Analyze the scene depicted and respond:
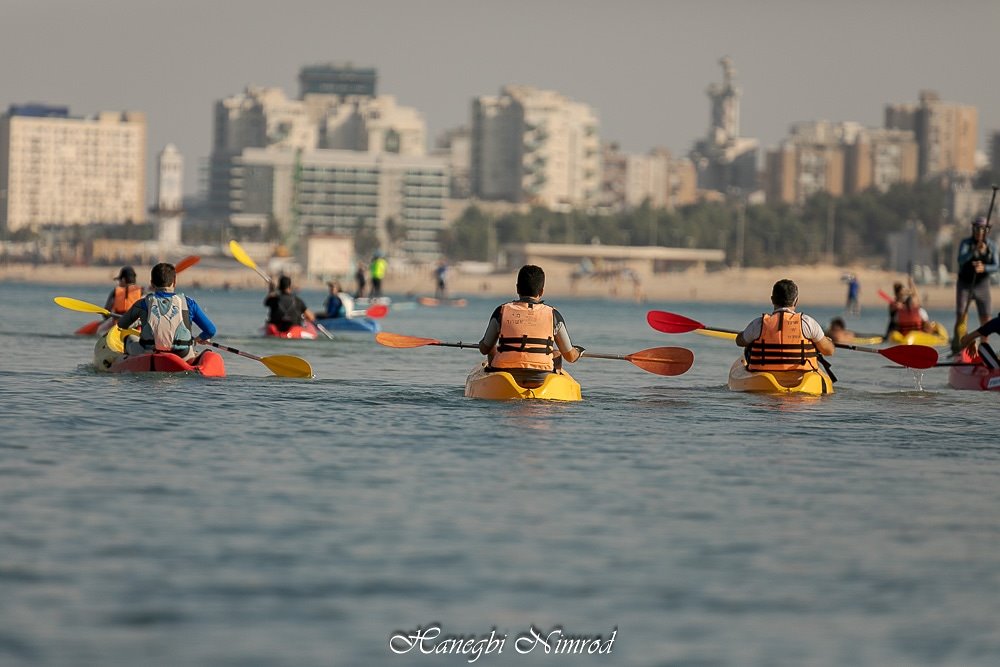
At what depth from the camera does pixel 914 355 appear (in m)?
20.6

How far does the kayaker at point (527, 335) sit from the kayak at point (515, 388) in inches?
3.7

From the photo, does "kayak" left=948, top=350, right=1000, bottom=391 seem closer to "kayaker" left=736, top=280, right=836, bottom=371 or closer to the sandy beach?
"kayaker" left=736, top=280, right=836, bottom=371

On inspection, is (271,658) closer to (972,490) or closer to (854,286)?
(972,490)

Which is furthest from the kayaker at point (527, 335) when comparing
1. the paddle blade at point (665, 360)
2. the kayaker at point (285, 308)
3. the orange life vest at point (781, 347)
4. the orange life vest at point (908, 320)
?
Result: the orange life vest at point (908, 320)

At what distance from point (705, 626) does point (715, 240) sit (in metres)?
181

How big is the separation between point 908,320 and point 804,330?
14538 millimetres

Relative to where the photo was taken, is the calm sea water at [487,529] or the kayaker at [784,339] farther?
the kayaker at [784,339]

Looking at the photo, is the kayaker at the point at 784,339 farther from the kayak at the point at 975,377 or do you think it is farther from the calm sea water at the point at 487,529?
the kayak at the point at 975,377

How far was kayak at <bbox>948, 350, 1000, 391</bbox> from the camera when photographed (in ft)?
68.0

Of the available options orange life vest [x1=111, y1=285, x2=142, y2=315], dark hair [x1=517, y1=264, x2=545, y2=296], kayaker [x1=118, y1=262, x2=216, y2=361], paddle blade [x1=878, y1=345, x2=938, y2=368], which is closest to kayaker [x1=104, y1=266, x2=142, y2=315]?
orange life vest [x1=111, y1=285, x2=142, y2=315]

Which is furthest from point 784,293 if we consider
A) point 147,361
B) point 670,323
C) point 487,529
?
point 487,529

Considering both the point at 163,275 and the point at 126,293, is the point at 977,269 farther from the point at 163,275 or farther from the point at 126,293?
the point at 126,293

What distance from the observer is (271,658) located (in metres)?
7.14

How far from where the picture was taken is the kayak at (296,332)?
31.6 meters
